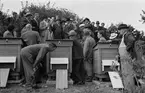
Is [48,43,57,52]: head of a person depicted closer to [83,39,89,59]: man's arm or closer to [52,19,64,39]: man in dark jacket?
[52,19,64,39]: man in dark jacket


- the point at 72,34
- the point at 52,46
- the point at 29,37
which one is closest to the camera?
the point at 52,46

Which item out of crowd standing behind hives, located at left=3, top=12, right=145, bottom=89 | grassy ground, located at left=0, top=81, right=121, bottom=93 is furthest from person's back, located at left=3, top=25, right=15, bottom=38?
grassy ground, located at left=0, top=81, right=121, bottom=93

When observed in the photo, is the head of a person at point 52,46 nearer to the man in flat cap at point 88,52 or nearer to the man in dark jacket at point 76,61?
the man in dark jacket at point 76,61

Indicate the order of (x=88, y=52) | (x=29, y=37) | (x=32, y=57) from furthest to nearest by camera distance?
(x=88, y=52), (x=29, y=37), (x=32, y=57)

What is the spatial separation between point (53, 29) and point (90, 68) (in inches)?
95.3

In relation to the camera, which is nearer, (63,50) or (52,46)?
(52,46)

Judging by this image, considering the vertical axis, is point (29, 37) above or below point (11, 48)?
above

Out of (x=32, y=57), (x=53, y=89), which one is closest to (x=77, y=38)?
(x=32, y=57)

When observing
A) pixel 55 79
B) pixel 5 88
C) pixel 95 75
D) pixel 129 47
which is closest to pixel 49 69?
pixel 55 79

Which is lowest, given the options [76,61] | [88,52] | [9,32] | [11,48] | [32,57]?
[76,61]

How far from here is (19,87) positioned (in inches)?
298

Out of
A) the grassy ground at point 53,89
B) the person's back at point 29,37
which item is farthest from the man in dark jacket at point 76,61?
the person's back at point 29,37

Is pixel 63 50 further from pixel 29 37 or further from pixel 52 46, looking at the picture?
pixel 29 37

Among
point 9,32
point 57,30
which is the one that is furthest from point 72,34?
point 9,32
